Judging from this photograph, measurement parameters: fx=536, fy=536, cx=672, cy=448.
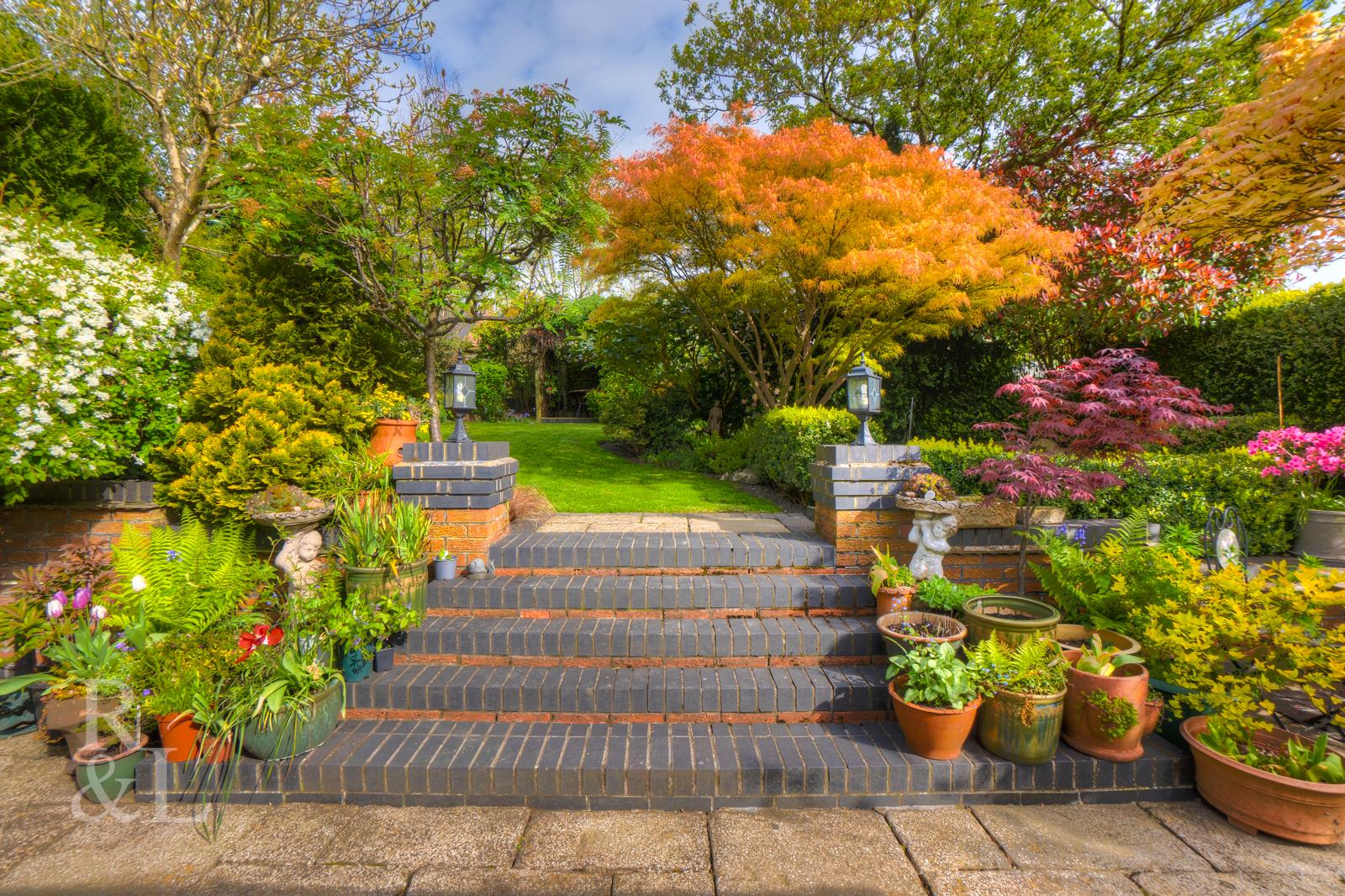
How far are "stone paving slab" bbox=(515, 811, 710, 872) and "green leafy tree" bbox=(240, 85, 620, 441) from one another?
367 cm

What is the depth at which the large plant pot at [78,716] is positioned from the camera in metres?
2.70

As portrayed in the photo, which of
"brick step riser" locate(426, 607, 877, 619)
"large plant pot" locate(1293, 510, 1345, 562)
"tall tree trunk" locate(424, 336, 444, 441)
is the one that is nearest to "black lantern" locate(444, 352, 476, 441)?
"brick step riser" locate(426, 607, 877, 619)

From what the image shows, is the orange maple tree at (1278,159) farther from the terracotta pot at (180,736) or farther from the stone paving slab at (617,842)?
the terracotta pot at (180,736)

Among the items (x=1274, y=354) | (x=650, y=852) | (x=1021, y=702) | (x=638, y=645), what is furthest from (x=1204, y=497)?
(x=650, y=852)

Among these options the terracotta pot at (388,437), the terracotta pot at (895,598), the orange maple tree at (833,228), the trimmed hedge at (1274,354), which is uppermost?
the orange maple tree at (833,228)

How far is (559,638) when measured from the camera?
11.0 feet

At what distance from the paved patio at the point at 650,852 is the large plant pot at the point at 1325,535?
9.89ft

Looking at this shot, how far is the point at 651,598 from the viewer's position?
11.9 ft

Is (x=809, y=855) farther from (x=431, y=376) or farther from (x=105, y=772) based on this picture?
(x=431, y=376)

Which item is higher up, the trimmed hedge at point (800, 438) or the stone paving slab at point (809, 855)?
the trimmed hedge at point (800, 438)

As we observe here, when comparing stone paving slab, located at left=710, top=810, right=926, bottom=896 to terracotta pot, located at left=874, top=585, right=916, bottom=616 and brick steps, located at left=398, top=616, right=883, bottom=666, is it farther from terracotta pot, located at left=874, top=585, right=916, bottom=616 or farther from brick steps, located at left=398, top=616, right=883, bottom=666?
terracotta pot, located at left=874, top=585, right=916, bottom=616

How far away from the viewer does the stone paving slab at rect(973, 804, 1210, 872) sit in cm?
222

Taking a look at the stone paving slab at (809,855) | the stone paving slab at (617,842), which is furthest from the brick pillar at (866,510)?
the stone paving slab at (617,842)

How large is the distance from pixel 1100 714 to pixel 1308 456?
321cm
